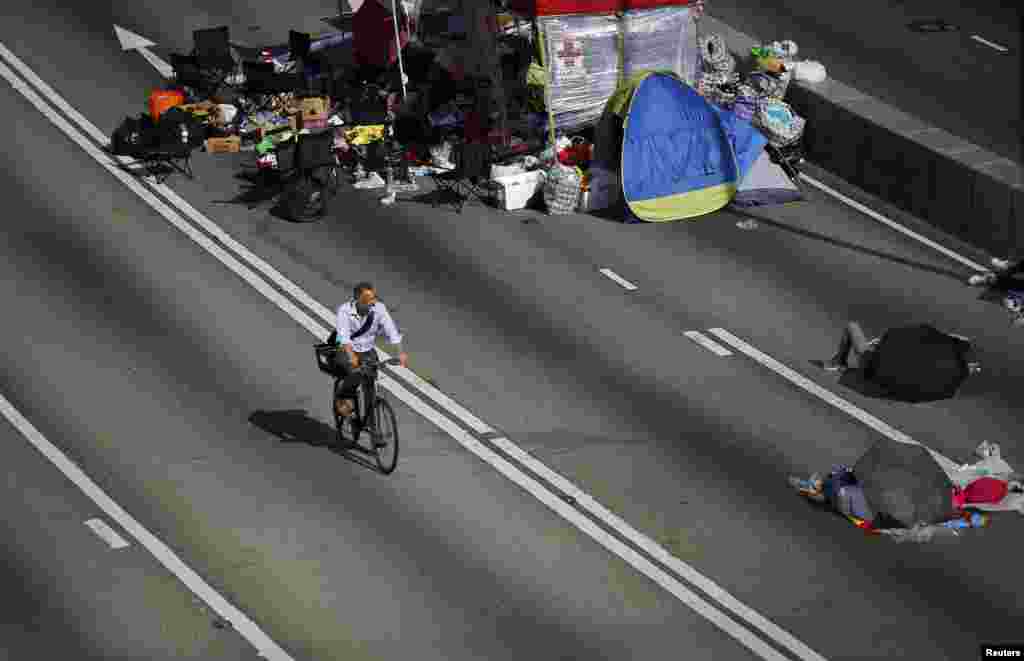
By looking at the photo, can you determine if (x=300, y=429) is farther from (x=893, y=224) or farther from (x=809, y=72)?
(x=809, y=72)

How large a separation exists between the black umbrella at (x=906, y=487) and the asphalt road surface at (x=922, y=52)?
10.2 metres

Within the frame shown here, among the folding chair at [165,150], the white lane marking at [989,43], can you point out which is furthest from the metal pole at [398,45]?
the white lane marking at [989,43]

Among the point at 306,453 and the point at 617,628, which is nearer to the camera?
the point at 617,628

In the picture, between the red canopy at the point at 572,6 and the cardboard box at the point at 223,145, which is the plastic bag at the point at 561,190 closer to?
the red canopy at the point at 572,6

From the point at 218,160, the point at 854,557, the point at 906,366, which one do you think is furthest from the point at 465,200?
the point at 854,557

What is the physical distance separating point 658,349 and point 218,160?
8.63 m

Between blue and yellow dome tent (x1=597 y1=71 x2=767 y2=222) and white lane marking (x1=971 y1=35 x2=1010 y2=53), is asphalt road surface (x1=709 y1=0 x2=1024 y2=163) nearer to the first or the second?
white lane marking (x1=971 y1=35 x2=1010 y2=53)

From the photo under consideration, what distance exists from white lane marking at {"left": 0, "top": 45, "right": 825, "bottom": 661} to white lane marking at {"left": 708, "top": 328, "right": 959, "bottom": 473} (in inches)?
134

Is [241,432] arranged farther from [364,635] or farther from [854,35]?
[854,35]

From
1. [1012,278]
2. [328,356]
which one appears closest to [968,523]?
[1012,278]

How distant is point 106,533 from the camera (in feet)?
57.0

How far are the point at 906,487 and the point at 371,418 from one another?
5372 millimetres

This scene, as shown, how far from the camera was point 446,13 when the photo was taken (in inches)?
1179

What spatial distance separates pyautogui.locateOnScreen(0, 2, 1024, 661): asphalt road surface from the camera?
16031 millimetres
